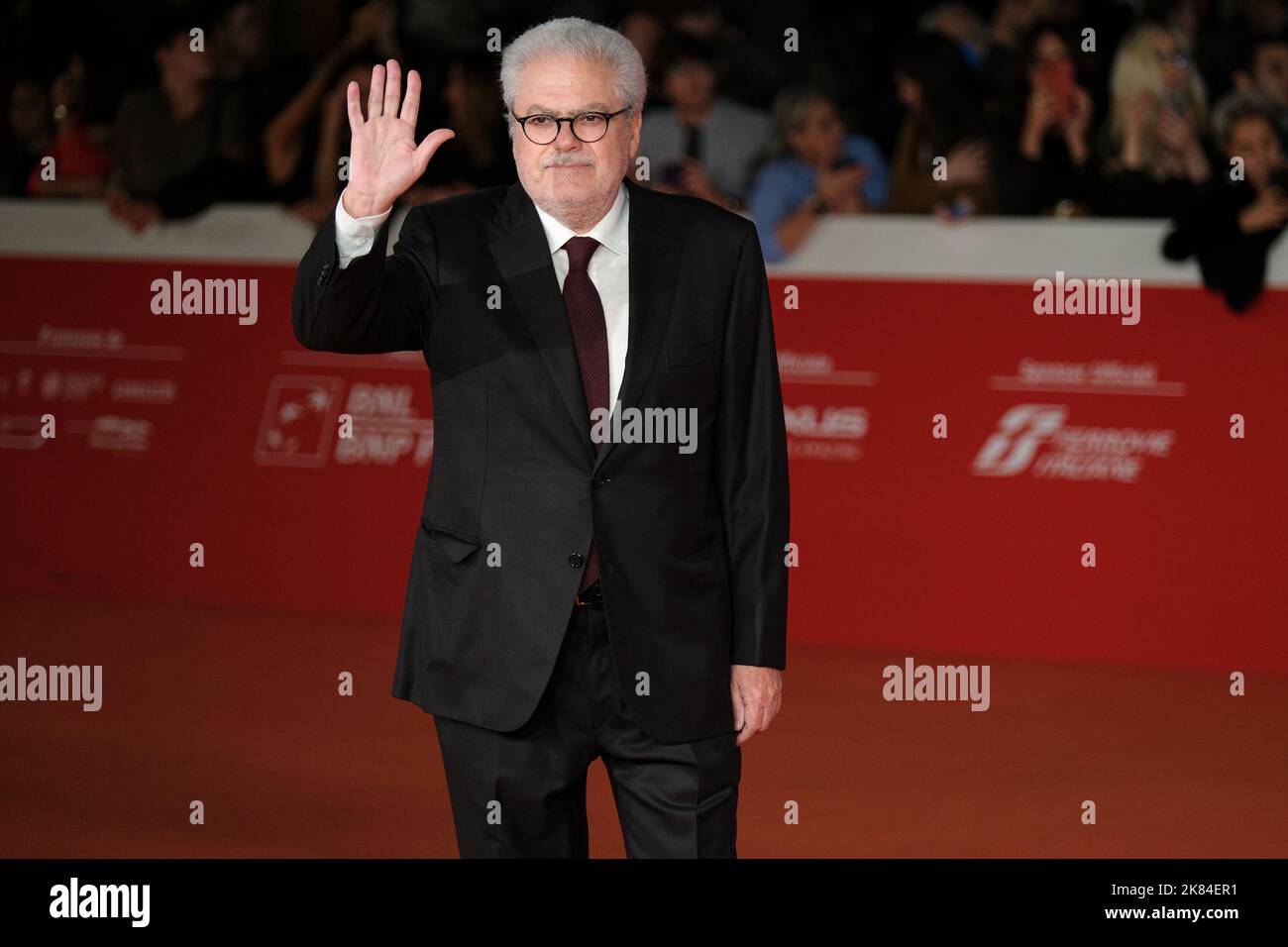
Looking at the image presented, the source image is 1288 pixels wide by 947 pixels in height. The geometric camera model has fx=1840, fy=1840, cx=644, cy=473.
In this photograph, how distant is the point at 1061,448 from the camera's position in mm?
6773

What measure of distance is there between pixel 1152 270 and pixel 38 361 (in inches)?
190

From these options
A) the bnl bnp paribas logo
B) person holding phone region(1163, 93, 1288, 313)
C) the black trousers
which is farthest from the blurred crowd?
the black trousers

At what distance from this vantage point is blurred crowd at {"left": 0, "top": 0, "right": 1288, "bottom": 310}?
275 inches

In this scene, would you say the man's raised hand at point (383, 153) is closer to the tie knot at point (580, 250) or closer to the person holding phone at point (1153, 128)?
the tie knot at point (580, 250)

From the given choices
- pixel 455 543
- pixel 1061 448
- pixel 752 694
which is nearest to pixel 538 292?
pixel 455 543

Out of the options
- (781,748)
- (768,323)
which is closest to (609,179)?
(768,323)

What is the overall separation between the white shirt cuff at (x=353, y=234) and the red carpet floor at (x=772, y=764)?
2559 mm

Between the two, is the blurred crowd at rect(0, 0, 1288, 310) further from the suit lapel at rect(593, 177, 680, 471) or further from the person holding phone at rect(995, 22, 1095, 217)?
the suit lapel at rect(593, 177, 680, 471)

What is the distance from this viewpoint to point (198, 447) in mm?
8008

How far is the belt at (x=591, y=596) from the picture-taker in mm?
2816

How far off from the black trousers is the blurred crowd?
447 cm

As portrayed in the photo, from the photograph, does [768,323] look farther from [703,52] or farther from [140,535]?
[140,535]

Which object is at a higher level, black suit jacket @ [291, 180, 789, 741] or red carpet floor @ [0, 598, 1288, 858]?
black suit jacket @ [291, 180, 789, 741]

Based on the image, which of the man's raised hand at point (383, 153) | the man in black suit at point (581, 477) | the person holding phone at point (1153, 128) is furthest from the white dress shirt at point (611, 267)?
the person holding phone at point (1153, 128)
